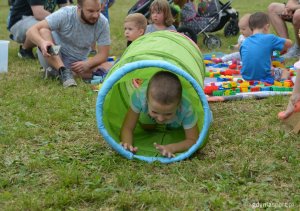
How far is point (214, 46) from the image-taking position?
8.12 meters

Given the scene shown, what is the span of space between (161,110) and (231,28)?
6.43 metres

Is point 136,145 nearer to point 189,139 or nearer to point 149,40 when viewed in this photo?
point 189,139

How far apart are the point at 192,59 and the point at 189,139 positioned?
2.15ft

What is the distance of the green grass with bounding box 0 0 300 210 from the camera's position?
2639 mm

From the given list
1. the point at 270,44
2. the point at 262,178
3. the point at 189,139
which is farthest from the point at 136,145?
the point at 270,44

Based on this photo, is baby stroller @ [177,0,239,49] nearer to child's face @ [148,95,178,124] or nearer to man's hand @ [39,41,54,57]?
man's hand @ [39,41,54,57]

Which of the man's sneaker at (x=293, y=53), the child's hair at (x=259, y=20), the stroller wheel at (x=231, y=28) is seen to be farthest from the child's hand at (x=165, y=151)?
the stroller wheel at (x=231, y=28)

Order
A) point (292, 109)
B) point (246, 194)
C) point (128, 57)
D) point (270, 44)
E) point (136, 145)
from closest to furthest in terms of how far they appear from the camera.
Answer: point (246, 194), point (128, 57), point (136, 145), point (292, 109), point (270, 44)

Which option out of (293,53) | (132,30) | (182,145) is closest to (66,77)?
(132,30)

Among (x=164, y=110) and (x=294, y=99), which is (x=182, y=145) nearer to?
(x=164, y=110)

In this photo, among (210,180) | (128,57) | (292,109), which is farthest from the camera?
(292,109)

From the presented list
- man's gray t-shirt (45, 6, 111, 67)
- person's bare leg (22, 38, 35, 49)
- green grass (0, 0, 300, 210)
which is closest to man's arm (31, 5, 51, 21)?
person's bare leg (22, 38, 35, 49)

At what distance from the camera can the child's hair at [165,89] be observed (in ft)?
10.2

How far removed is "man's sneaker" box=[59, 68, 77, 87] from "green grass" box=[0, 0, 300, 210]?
2.33 feet
